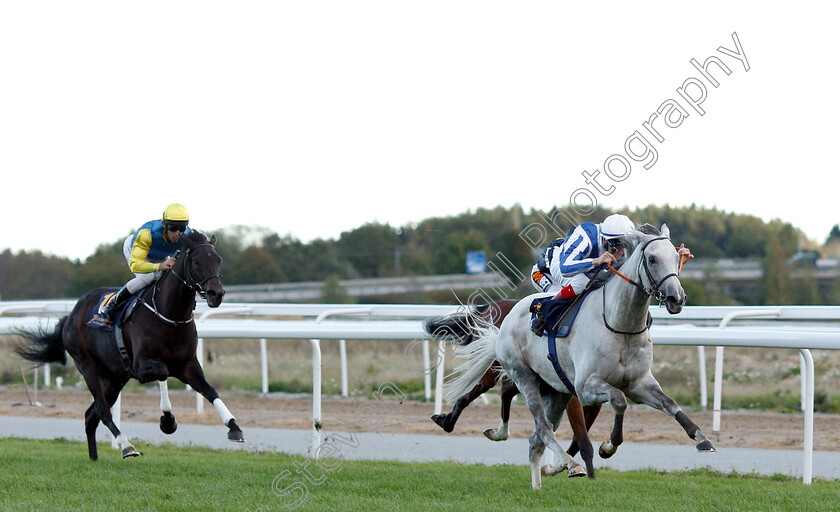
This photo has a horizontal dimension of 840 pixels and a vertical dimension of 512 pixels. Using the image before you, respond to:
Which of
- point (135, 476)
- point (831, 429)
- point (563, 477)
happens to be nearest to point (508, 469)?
point (563, 477)

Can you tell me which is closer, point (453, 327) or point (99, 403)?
point (453, 327)

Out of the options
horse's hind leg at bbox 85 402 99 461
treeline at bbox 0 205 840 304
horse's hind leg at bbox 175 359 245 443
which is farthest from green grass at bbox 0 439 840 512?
treeline at bbox 0 205 840 304

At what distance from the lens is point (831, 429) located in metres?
7.73

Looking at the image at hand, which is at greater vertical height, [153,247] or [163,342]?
[153,247]

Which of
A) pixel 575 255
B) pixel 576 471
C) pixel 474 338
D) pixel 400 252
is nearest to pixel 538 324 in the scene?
pixel 575 255

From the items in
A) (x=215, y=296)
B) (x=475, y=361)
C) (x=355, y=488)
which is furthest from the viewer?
(x=475, y=361)

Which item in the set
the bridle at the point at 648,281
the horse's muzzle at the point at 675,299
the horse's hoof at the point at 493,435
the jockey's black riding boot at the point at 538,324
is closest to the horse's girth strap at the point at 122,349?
the horse's hoof at the point at 493,435

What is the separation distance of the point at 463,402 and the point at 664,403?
6.97 ft

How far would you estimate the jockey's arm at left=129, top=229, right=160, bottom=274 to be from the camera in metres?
6.23

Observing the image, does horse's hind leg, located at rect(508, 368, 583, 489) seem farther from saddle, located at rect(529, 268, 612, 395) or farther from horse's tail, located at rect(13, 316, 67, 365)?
horse's tail, located at rect(13, 316, 67, 365)

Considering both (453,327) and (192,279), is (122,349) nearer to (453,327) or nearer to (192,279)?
(192,279)

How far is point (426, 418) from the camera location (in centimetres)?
877

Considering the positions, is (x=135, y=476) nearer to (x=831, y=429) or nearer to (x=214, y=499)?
(x=214, y=499)

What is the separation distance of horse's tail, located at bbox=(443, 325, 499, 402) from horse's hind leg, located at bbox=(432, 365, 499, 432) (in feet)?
0.52
